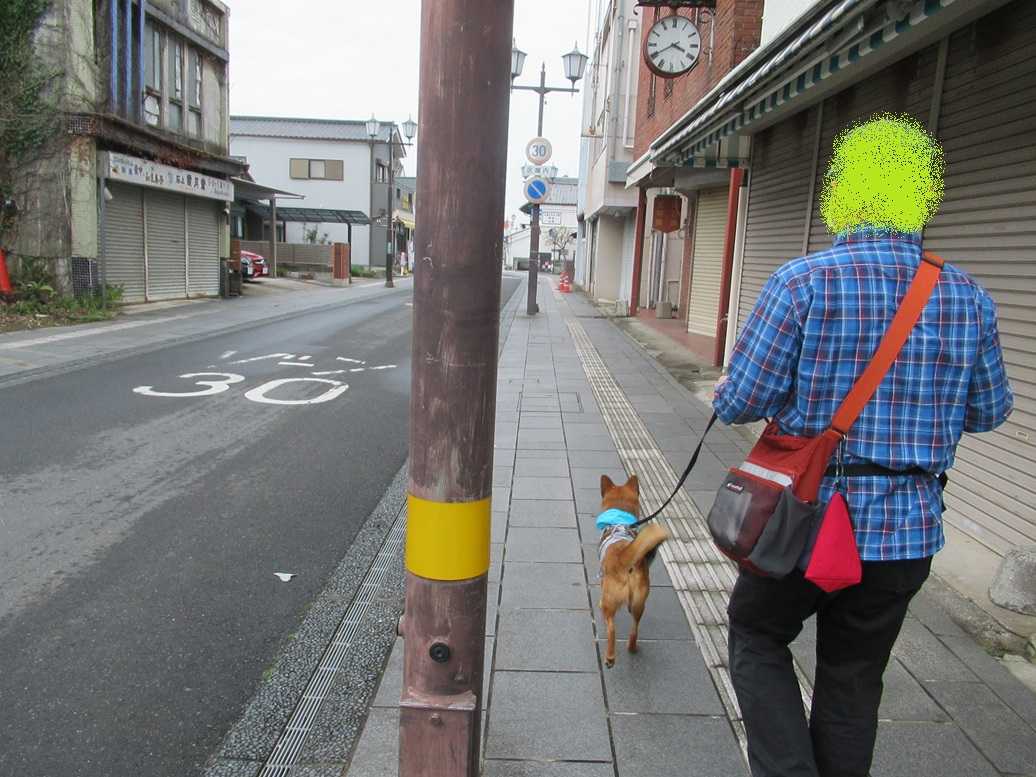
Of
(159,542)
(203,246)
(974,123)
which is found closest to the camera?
(159,542)

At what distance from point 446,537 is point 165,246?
67.1 ft

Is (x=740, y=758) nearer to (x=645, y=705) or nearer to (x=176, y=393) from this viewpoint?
(x=645, y=705)

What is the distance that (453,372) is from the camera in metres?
1.96

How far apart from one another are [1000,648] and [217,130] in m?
23.7

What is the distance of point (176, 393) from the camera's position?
8.88 metres

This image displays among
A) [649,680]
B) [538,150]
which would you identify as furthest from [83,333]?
[649,680]

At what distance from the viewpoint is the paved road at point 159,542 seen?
9.70ft

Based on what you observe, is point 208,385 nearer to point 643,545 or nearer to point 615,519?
point 615,519

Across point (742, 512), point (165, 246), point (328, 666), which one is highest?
point (165, 246)

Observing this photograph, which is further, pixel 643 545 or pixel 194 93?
pixel 194 93

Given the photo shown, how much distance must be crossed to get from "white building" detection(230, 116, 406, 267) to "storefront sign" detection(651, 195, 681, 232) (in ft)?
103

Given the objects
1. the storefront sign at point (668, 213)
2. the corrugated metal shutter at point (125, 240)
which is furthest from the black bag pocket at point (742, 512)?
the corrugated metal shutter at point (125, 240)

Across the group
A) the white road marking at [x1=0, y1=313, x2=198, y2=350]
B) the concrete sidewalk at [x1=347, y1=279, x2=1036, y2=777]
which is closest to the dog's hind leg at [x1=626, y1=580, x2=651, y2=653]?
the concrete sidewalk at [x1=347, y1=279, x2=1036, y2=777]

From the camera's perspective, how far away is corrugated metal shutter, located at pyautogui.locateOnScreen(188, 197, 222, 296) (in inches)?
845
